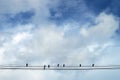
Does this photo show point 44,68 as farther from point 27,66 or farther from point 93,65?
point 93,65

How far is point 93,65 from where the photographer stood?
130m

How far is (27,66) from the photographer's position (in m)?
124

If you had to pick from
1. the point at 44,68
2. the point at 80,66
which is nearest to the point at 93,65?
the point at 80,66

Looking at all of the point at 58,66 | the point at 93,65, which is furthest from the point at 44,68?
the point at 93,65

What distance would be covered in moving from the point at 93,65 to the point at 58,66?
1191 centimetres

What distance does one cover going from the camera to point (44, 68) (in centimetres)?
12719

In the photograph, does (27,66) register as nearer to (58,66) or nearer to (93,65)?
(58,66)

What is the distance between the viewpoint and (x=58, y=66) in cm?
12962

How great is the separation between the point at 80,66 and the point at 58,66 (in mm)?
7468

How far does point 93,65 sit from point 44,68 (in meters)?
16.8

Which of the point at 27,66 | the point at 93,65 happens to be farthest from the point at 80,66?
the point at 27,66

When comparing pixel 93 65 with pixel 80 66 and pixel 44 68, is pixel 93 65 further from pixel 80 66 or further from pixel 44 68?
pixel 44 68

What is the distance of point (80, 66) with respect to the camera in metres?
128

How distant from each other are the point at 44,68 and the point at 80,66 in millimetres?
12064
